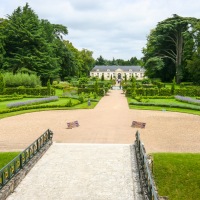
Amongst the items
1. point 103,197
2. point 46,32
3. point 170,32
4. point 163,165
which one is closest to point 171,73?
point 170,32

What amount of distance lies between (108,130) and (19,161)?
9.64m

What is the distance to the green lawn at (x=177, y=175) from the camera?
1054 centimetres

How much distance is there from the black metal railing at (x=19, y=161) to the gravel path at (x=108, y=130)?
2088 mm

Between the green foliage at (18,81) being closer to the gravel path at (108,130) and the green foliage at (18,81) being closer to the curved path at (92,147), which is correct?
the gravel path at (108,130)

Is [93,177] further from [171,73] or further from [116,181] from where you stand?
[171,73]

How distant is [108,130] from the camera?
66.8ft

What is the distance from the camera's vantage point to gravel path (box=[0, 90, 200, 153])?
16703 mm

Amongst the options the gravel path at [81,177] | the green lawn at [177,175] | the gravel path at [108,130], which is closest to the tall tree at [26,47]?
the gravel path at [108,130]

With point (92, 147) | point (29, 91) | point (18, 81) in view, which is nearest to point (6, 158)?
point (92, 147)

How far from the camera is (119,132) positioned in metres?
19.7

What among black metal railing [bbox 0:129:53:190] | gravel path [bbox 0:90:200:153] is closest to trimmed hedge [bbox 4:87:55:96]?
gravel path [bbox 0:90:200:153]

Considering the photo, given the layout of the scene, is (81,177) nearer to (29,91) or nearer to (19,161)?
(19,161)

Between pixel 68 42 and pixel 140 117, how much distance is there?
75185mm

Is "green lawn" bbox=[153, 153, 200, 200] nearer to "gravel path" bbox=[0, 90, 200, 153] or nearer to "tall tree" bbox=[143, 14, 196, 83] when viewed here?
"gravel path" bbox=[0, 90, 200, 153]
